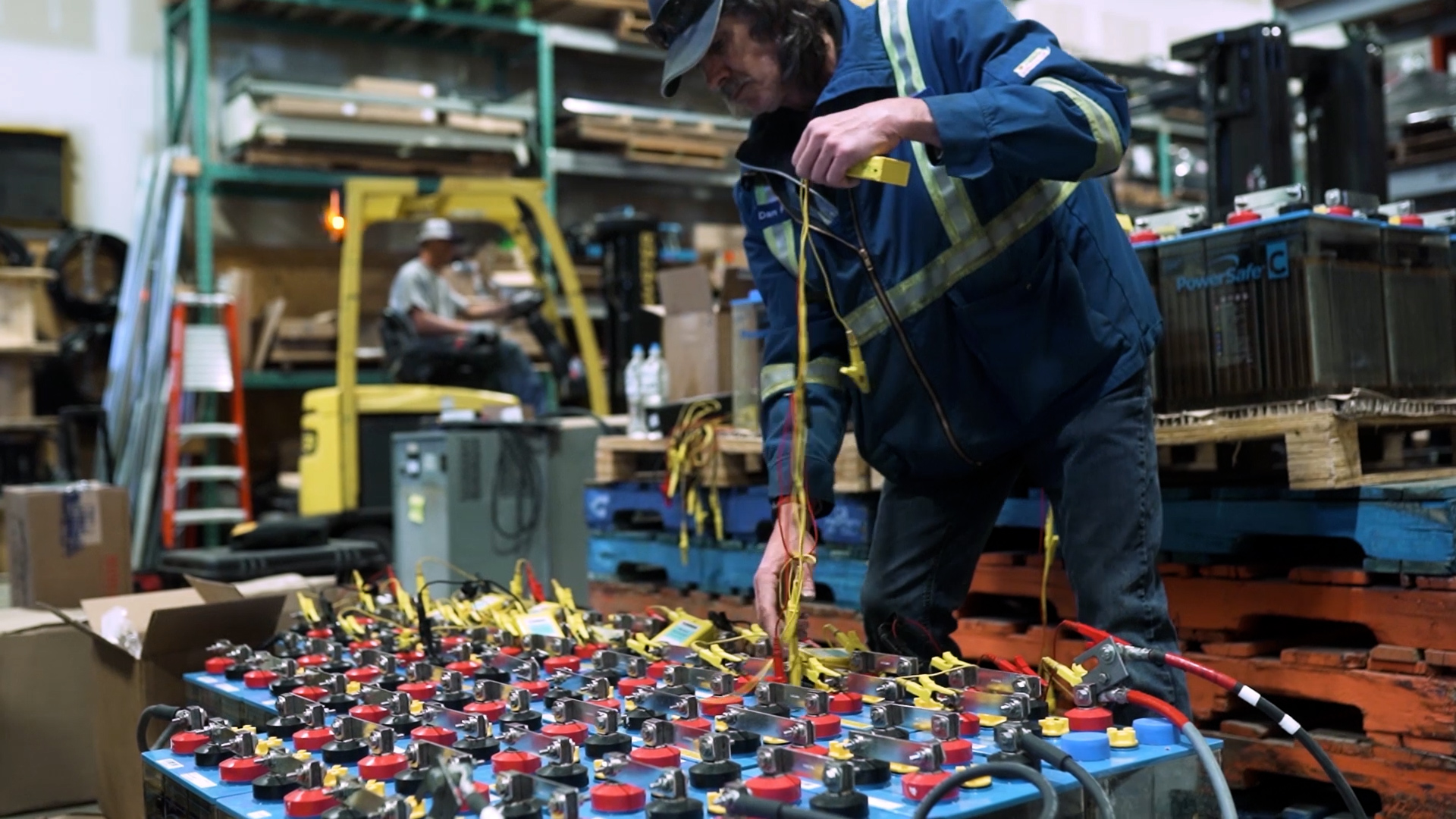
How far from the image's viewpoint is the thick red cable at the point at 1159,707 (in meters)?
1.75

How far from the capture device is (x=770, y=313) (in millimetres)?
2893

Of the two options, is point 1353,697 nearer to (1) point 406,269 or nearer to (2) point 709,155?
(1) point 406,269

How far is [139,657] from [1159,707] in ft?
6.98

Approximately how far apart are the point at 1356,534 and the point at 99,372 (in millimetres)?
8514

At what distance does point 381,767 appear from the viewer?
1738 mm

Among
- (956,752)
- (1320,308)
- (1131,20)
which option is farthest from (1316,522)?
(1131,20)

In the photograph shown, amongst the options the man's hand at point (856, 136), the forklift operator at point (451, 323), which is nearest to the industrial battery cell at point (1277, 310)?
the man's hand at point (856, 136)

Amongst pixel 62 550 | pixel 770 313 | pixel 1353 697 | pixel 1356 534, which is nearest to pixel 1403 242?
pixel 1356 534

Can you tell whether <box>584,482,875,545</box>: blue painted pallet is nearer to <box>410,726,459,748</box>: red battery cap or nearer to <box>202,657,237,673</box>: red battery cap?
<box>202,657,237,673</box>: red battery cap

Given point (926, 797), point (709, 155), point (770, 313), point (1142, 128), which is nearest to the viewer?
point (926, 797)

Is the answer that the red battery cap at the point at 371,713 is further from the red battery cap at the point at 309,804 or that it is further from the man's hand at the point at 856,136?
the man's hand at the point at 856,136

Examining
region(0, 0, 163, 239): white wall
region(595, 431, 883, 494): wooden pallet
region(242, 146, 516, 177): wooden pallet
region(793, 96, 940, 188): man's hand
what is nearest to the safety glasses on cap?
region(793, 96, 940, 188): man's hand

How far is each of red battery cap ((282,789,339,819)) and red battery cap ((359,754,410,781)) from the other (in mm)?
110

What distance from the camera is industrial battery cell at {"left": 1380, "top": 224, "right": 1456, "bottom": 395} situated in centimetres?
320
